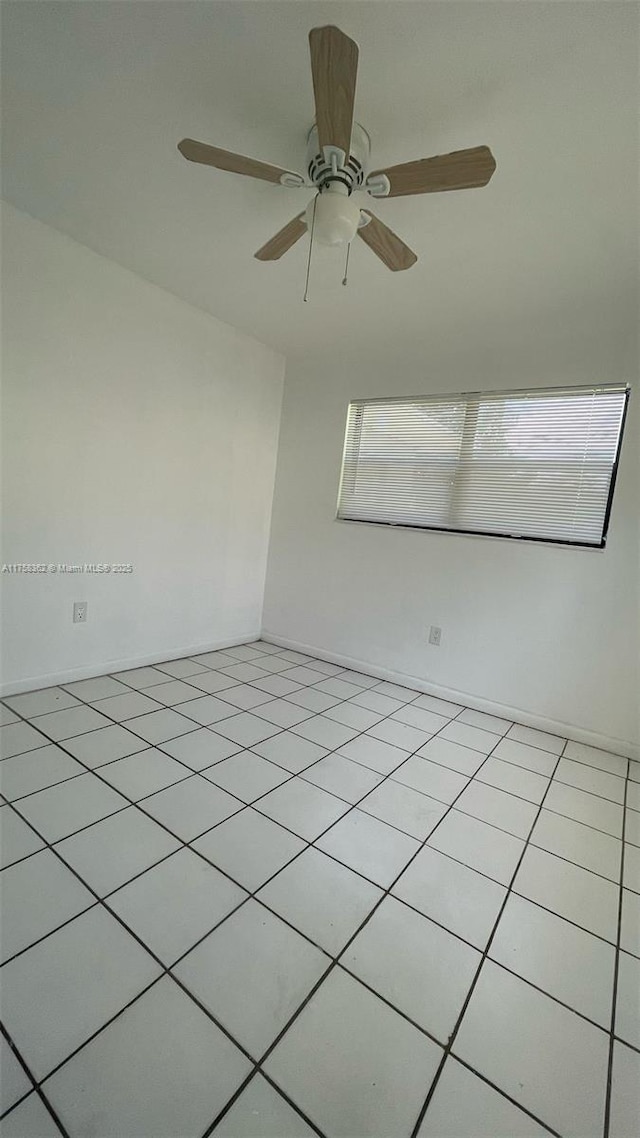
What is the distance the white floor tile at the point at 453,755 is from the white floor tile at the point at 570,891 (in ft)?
1.74

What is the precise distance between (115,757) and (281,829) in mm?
830

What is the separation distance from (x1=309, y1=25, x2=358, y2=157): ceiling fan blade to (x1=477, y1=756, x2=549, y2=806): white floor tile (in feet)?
8.18

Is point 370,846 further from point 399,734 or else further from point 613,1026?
point 399,734

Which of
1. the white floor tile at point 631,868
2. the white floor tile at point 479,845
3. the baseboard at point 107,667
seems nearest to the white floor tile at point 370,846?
the white floor tile at point 479,845

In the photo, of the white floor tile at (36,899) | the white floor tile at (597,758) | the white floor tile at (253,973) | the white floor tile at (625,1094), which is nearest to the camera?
the white floor tile at (625,1094)

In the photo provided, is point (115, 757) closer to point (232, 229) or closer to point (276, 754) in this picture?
point (276, 754)

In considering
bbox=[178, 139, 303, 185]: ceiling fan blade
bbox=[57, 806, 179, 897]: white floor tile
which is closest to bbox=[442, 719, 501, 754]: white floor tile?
bbox=[57, 806, 179, 897]: white floor tile

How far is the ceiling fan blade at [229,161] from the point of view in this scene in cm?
127

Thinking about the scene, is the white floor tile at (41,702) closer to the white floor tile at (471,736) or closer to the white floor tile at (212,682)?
the white floor tile at (212,682)

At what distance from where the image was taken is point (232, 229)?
200 centimetres

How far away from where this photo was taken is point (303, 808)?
65.9 inches

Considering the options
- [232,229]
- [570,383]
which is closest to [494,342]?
[570,383]

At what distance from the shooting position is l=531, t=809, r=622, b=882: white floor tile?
1.57m

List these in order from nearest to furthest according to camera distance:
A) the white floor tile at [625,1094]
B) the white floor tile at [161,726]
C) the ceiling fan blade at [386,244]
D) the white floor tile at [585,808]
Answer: the white floor tile at [625,1094] < the ceiling fan blade at [386,244] < the white floor tile at [585,808] < the white floor tile at [161,726]
